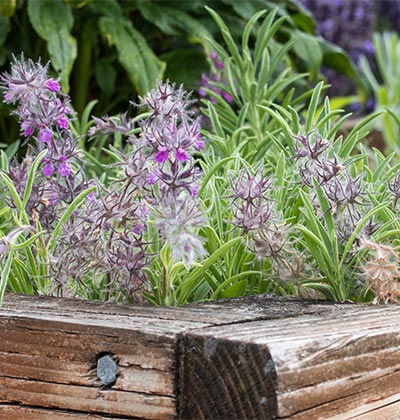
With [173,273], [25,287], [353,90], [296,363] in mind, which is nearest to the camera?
[296,363]

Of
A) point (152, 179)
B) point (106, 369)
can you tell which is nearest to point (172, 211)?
point (152, 179)

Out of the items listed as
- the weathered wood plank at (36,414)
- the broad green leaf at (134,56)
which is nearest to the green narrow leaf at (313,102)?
the weathered wood plank at (36,414)

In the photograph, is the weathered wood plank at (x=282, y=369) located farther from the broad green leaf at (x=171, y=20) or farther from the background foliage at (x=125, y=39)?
the broad green leaf at (x=171, y=20)

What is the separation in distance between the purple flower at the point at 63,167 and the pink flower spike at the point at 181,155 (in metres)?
0.26

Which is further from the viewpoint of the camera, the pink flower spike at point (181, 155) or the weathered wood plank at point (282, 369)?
the pink flower spike at point (181, 155)

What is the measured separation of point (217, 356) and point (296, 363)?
79 millimetres

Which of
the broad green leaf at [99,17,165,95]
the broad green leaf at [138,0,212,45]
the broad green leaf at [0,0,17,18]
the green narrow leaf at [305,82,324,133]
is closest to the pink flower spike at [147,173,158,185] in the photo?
the green narrow leaf at [305,82,324,133]

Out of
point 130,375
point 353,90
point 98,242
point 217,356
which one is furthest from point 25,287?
point 353,90

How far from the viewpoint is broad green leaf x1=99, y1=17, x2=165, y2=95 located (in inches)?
111

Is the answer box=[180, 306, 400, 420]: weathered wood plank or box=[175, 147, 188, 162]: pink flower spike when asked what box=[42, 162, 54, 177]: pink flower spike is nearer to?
box=[175, 147, 188, 162]: pink flower spike

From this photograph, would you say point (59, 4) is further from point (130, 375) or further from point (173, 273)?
point (130, 375)

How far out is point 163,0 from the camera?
3.29 meters

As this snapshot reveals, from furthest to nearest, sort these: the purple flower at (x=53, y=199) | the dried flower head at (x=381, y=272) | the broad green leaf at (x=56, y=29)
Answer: the broad green leaf at (x=56, y=29) → the purple flower at (x=53, y=199) → the dried flower head at (x=381, y=272)

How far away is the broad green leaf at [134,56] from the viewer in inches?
111
